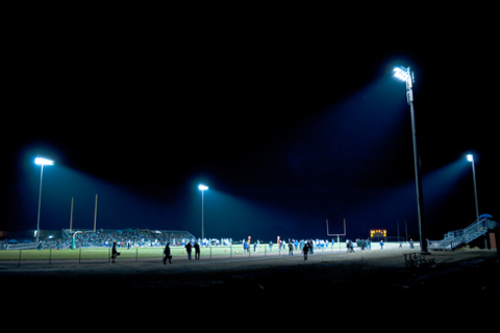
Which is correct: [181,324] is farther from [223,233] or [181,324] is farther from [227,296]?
[223,233]

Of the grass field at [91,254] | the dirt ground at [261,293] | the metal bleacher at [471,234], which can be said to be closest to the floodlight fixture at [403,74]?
the metal bleacher at [471,234]

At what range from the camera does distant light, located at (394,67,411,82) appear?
78.8 feet

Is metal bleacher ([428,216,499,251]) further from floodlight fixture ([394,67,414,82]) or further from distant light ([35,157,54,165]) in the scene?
distant light ([35,157,54,165])

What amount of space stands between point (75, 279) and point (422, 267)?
16.1 m

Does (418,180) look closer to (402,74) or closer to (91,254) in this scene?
(402,74)

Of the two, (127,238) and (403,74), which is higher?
(403,74)

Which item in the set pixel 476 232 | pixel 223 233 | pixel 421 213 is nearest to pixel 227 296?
pixel 421 213

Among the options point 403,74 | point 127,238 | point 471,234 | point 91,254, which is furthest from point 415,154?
point 127,238

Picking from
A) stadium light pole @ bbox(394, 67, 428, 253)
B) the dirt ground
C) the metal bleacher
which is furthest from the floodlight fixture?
the dirt ground

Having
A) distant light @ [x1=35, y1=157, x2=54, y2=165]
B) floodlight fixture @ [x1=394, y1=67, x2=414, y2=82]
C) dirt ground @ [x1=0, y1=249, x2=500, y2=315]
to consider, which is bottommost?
dirt ground @ [x1=0, y1=249, x2=500, y2=315]

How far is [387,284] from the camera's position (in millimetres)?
10898

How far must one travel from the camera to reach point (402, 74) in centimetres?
2466

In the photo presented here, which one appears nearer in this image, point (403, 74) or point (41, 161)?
point (403, 74)

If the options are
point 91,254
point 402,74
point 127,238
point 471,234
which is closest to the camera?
point 402,74
